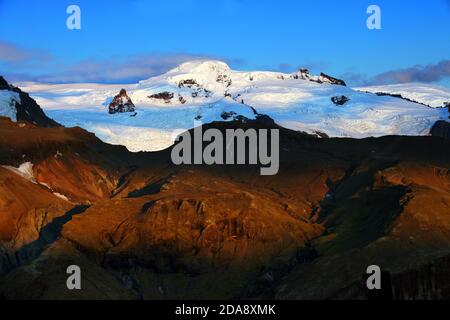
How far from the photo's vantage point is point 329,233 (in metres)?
178

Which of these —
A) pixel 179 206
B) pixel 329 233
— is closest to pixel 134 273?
pixel 179 206

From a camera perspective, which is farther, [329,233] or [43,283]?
[329,233]

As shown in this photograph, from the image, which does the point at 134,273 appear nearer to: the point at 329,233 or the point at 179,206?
the point at 179,206

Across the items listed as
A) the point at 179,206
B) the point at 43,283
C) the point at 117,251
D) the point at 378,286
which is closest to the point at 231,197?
the point at 179,206

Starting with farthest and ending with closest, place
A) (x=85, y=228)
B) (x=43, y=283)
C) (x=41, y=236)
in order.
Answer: (x=41, y=236) → (x=85, y=228) → (x=43, y=283)

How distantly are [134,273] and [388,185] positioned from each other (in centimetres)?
4973

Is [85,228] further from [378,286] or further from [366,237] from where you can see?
[378,286]

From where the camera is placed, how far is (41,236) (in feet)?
602

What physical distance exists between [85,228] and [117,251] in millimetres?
6425

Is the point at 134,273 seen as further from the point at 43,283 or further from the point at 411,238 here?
the point at 411,238
